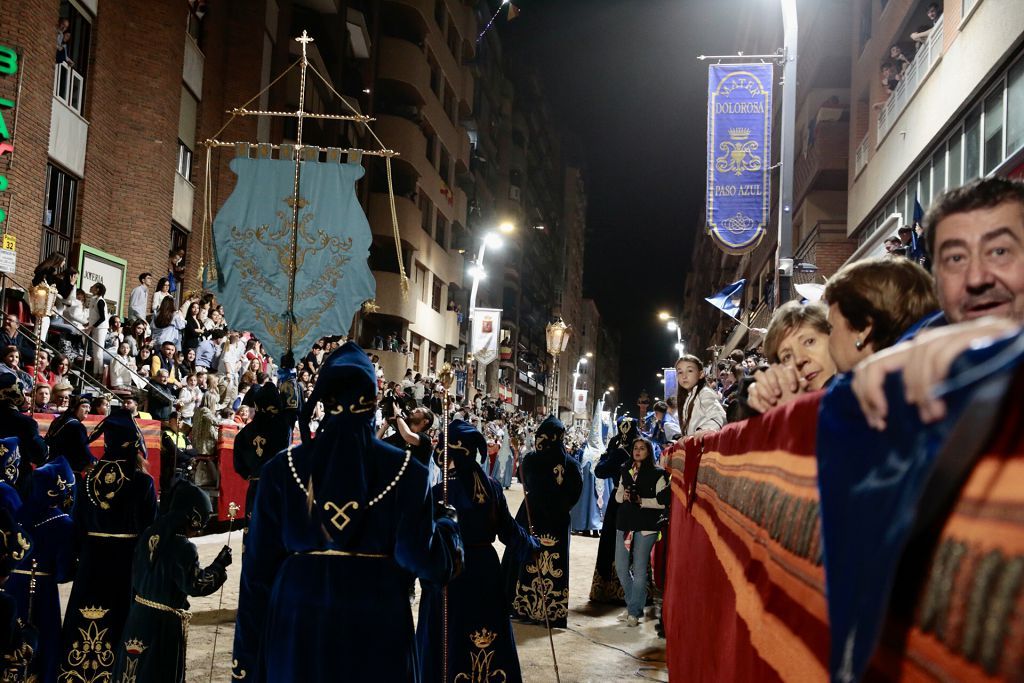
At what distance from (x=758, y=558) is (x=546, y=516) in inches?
349

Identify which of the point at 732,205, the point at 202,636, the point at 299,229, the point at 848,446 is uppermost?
the point at 732,205

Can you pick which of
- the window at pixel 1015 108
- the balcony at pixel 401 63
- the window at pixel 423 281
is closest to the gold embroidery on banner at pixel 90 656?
the window at pixel 1015 108

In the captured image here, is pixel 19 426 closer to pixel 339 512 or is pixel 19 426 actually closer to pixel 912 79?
pixel 339 512

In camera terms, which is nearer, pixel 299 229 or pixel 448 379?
pixel 448 379

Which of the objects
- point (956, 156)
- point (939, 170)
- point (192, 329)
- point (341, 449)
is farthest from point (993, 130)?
point (192, 329)

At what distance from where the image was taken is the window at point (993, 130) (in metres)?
11.5

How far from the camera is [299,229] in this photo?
859 centimetres

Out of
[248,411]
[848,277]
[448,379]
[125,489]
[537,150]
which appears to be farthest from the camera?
[537,150]

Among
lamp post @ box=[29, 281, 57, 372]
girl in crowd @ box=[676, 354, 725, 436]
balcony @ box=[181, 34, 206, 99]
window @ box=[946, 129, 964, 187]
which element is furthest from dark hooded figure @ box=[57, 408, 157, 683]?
balcony @ box=[181, 34, 206, 99]

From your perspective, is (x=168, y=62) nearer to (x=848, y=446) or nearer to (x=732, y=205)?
(x=732, y=205)

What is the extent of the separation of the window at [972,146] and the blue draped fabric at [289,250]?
863 cm

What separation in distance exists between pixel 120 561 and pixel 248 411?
33.7ft

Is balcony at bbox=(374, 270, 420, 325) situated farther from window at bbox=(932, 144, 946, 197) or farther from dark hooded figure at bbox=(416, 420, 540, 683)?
dark hooded figure at bbox=(416, 420, 540, 683)

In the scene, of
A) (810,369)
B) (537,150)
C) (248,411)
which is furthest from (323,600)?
(537,150)
